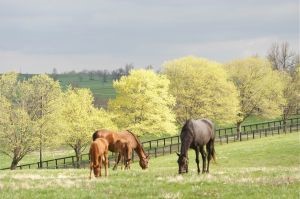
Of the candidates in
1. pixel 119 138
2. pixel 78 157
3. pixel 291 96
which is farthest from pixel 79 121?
pixel 291 96

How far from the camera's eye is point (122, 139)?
25625 millimetres

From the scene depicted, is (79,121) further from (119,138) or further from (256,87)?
(119,138)

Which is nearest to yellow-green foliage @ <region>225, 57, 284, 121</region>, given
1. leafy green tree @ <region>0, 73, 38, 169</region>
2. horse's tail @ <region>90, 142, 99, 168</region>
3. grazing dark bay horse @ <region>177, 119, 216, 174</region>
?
leafy green tree @ <region>0, 73, 38, 169</region>

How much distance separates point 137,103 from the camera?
196 ft

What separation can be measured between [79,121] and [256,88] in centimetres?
3340

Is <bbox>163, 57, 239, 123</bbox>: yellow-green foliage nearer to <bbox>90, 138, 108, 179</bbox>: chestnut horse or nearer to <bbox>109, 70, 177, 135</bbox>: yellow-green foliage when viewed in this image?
<bbox>109, 70, 177, 135</bbox>: yellow-green foliage

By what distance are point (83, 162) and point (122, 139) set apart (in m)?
37.1

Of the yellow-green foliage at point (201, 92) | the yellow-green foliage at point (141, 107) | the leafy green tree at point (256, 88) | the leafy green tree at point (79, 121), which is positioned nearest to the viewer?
the leafy green tree at point (79, 121)

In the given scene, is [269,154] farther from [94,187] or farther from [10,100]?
[94,187]

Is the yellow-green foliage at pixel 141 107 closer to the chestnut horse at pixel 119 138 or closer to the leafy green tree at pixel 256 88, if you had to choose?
the leafy green tree at pixel 256 88

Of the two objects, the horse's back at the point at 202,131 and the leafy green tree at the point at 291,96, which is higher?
the leafy green tree at the point at 291,96

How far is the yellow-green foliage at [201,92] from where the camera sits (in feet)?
228

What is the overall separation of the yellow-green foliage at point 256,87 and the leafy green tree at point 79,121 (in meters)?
25.5

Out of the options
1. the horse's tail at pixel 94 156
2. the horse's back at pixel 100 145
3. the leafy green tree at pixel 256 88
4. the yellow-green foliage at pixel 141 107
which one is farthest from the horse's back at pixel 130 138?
the leafy green tree at pixel 256 88
